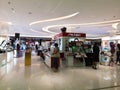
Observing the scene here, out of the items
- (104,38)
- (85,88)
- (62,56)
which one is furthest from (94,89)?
(104,38)

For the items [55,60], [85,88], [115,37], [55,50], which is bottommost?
[85,88]

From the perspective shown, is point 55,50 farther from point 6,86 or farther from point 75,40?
point 6,86

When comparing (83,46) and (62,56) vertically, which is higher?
(83,46)

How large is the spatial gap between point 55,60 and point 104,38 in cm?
1672

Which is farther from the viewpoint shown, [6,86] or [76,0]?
[76,0]

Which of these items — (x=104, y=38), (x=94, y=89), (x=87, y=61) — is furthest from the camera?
(x=104, y=38)

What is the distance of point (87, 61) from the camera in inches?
362

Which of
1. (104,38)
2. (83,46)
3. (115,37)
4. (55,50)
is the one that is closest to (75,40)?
(83,46)

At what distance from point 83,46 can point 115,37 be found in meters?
11.2

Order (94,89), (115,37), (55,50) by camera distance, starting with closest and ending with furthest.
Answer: (94,89)
(55,50)
(115,37)

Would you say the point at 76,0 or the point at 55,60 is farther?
the point at 55,60

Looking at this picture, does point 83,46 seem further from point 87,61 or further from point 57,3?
point 57,3

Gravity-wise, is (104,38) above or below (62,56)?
above

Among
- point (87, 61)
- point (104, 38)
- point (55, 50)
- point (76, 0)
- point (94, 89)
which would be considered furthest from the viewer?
point (104, 38)
